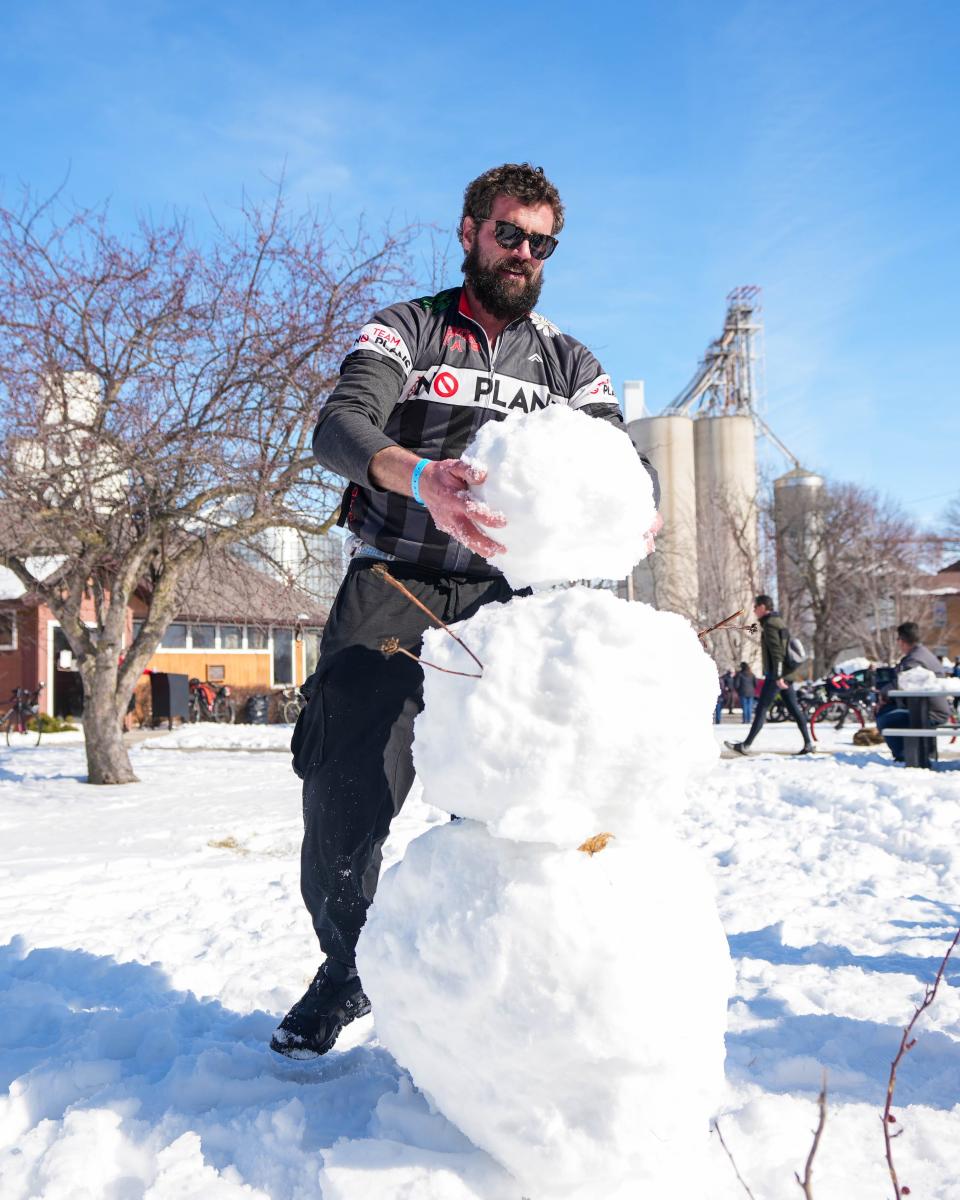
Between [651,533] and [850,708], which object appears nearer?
[651,533]

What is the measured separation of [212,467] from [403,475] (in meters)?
7.17

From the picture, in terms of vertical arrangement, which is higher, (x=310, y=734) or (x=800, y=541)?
(x=800, y=541)

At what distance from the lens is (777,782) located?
8047 millimetres

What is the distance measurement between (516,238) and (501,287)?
128 mm

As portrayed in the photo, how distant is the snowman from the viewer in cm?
144

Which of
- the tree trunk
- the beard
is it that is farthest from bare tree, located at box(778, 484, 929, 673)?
the beard

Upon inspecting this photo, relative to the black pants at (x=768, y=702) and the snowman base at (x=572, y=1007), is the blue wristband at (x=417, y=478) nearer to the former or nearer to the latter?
the snowman base at (x=572, y=1007)

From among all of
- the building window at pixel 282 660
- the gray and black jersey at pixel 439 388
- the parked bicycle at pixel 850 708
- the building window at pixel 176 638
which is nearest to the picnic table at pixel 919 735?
the parked bicycle at pixel 850 708

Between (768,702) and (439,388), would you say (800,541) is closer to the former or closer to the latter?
(768,702)

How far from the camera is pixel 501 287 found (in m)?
2.40

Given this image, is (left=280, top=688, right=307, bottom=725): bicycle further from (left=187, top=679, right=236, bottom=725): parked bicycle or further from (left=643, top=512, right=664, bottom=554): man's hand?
(left=643, top=512, right=664, bottom=554): man's hand

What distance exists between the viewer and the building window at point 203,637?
1064 inches

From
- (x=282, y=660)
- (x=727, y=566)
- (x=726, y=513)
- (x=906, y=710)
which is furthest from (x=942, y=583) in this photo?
(x=906, y=710)

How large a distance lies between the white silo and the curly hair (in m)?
27.2
